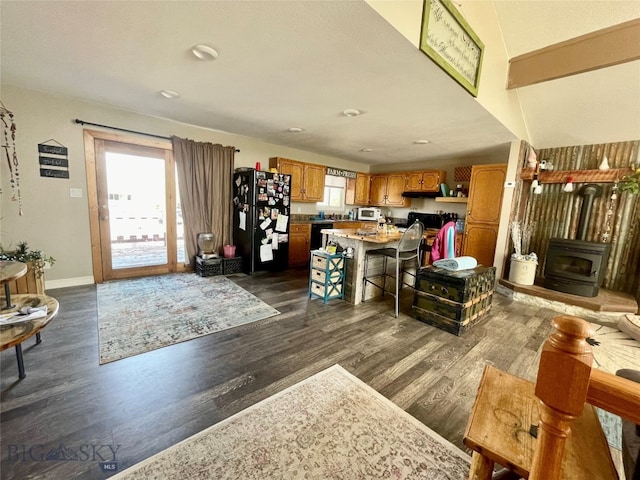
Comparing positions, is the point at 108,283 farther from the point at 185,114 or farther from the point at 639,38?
the point at 639,38

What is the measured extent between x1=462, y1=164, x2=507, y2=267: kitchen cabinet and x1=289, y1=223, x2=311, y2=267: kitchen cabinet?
2.96 m

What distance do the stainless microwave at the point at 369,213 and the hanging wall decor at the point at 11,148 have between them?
570 centimetres

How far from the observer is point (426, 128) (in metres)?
3.53

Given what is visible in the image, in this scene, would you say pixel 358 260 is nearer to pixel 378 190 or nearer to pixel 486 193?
pixel 486 193

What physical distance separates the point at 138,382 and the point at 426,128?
13.4ft

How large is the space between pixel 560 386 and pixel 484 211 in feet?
14.8

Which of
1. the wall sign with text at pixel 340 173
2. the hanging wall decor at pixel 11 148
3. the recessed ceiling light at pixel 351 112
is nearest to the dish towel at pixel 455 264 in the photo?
the recessed ceiling light at pixel 351 112

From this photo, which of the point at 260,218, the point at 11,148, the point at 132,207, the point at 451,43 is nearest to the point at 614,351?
the point at 451,43

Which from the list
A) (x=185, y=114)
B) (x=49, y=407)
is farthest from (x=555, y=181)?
(x=49, y=407)

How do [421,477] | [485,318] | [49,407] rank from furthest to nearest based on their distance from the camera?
[485,318] < [49,407] < [421,477]

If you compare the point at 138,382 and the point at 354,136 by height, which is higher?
the point at 354,136

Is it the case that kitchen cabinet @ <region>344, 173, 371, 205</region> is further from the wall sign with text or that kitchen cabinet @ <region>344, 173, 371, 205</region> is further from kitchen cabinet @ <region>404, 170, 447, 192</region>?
kitchen cabinet @ <region>404, 170, 447, 192</region>

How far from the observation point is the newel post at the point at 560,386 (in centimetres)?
55

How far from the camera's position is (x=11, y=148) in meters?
2.96
